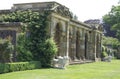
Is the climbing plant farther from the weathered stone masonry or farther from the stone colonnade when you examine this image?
the stone colonnade

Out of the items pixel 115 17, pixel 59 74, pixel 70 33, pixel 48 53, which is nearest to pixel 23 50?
pixel 48 53

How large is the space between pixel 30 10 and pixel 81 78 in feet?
36.5

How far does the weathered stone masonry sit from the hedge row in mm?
3452

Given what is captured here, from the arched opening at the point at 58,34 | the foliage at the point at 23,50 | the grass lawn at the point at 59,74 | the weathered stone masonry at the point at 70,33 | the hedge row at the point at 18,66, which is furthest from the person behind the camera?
the arched opening at the point at 58,34

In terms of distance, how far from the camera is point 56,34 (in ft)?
100

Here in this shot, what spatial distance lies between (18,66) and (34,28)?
20.0 feet

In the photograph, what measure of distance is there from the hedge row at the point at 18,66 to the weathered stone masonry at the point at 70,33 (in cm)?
345

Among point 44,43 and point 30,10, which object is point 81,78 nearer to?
point 44,43

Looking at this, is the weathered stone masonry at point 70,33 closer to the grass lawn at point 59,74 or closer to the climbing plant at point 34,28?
the climbing plant at point 34,28

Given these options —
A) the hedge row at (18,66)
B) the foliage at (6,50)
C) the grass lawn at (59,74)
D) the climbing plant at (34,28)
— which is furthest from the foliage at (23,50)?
the grass lawn at (59,74)

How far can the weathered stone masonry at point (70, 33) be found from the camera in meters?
28.6

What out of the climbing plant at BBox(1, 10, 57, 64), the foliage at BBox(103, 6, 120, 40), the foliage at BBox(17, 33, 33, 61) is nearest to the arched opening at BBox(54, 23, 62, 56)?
the climbing plant at BBox(1, 10, 57, 64)

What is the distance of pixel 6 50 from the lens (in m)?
22.5

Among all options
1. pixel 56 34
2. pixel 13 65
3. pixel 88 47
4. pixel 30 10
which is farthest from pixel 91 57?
pixel 13 65
